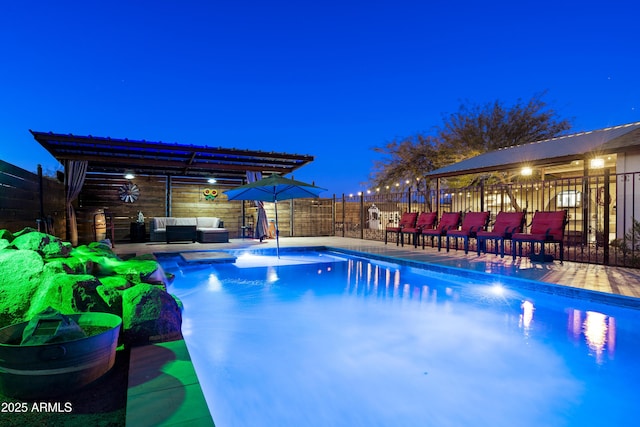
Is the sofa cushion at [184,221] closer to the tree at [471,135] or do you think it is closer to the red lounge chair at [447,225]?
the red lounge chair at [447,225]

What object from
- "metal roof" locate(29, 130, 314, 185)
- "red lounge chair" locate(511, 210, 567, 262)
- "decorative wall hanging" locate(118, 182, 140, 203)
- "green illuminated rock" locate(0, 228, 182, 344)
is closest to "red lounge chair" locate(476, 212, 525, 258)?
"red lounge chair" locate(511, 210, 567, 262)

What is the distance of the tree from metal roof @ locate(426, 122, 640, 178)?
378 centimetres

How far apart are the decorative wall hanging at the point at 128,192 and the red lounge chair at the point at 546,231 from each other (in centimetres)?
1195

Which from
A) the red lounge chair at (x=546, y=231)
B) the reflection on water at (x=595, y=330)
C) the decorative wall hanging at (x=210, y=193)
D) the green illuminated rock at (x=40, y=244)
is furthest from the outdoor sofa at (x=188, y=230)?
the reflection on water at (x=595, y=330)

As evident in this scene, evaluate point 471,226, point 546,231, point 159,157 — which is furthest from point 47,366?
point 159,157

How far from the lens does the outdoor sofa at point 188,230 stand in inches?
447

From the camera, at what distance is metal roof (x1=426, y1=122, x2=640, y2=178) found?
27.1 feet

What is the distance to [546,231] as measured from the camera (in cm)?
640

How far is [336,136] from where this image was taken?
74.4 metres

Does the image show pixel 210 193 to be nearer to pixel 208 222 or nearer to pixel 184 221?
pixel 208 222

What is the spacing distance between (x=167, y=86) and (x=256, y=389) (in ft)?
177

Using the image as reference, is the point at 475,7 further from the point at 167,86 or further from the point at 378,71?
the point at 167,86

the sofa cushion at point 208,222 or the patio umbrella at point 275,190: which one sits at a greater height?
the patio umbrella at point 275,190

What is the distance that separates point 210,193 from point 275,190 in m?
5.55
